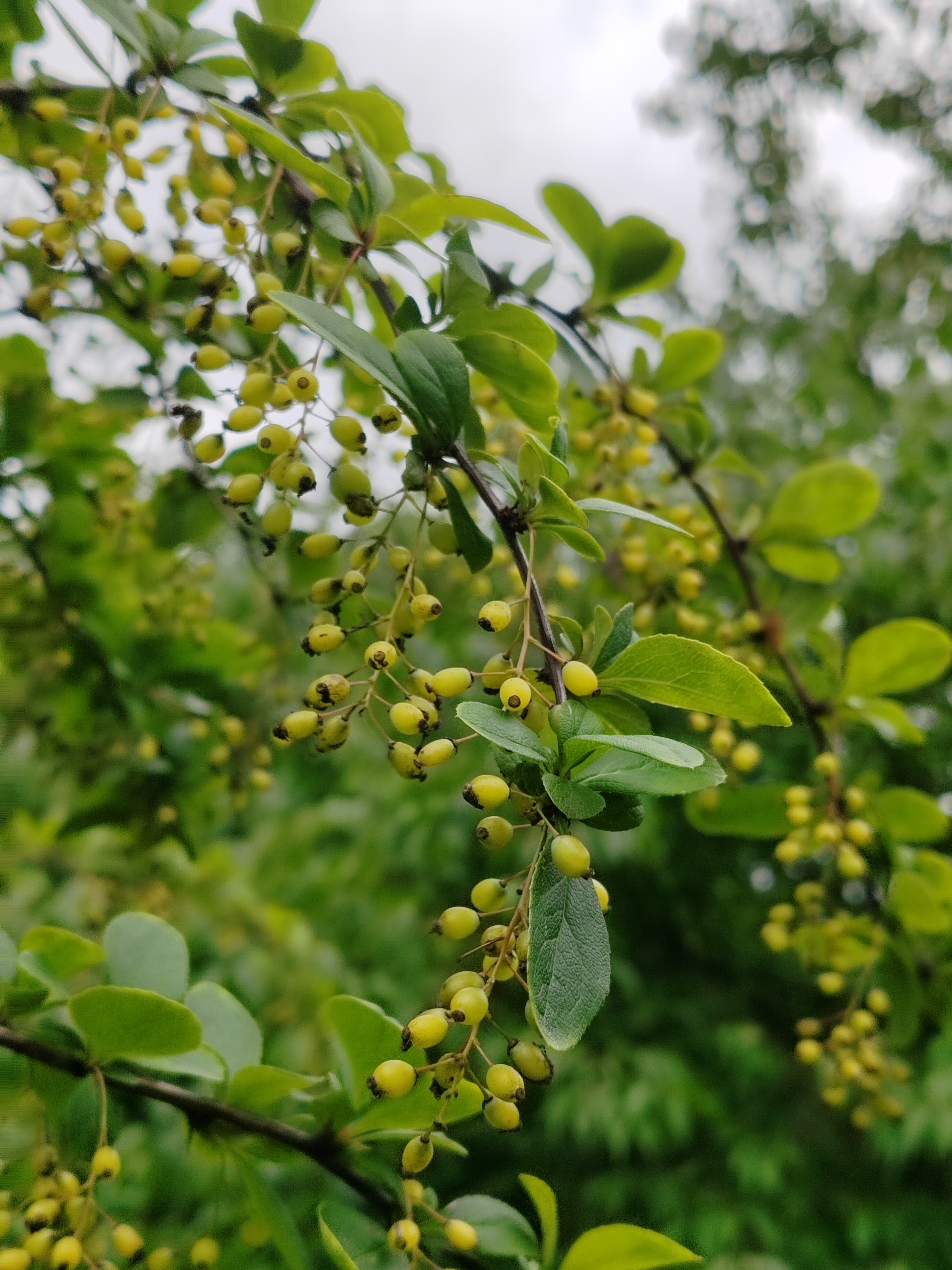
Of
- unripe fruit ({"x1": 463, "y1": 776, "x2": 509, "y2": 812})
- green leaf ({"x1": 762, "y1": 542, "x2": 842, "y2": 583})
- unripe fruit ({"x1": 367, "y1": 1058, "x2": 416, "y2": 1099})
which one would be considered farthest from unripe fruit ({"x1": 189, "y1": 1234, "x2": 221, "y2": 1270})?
Result: green leaf ({"x1": 762, "y1": 542, "x2": 842, "y2": 583})

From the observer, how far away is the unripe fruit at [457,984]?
39 centimetres

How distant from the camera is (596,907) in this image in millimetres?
378

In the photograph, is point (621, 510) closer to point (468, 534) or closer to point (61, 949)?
point (468, 534)

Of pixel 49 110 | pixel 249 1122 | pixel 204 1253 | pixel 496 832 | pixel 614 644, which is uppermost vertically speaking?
pixel 49 110

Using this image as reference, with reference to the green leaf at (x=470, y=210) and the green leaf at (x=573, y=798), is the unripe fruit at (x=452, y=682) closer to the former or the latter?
the green leaf at (x=573, y=798)

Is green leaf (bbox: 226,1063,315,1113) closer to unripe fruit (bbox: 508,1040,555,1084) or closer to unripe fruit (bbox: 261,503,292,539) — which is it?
unripe fruit (bbox: 508,1040,555,1084)

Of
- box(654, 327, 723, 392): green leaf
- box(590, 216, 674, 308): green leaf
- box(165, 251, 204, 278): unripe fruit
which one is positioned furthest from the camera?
box(654, 327, 723, 392): green leaf

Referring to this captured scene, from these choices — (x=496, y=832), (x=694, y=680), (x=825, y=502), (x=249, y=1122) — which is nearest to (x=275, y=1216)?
(x=249, y=1122)

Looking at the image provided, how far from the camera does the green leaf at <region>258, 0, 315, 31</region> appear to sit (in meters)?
0.59

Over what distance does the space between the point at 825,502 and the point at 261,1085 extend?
0.68 m

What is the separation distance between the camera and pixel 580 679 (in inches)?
16.0

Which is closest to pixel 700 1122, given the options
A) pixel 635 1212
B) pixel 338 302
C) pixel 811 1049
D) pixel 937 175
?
pixel 635 1212

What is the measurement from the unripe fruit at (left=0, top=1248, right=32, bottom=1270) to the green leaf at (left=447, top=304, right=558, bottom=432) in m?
0.51

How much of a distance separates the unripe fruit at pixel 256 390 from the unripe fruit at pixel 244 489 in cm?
5
